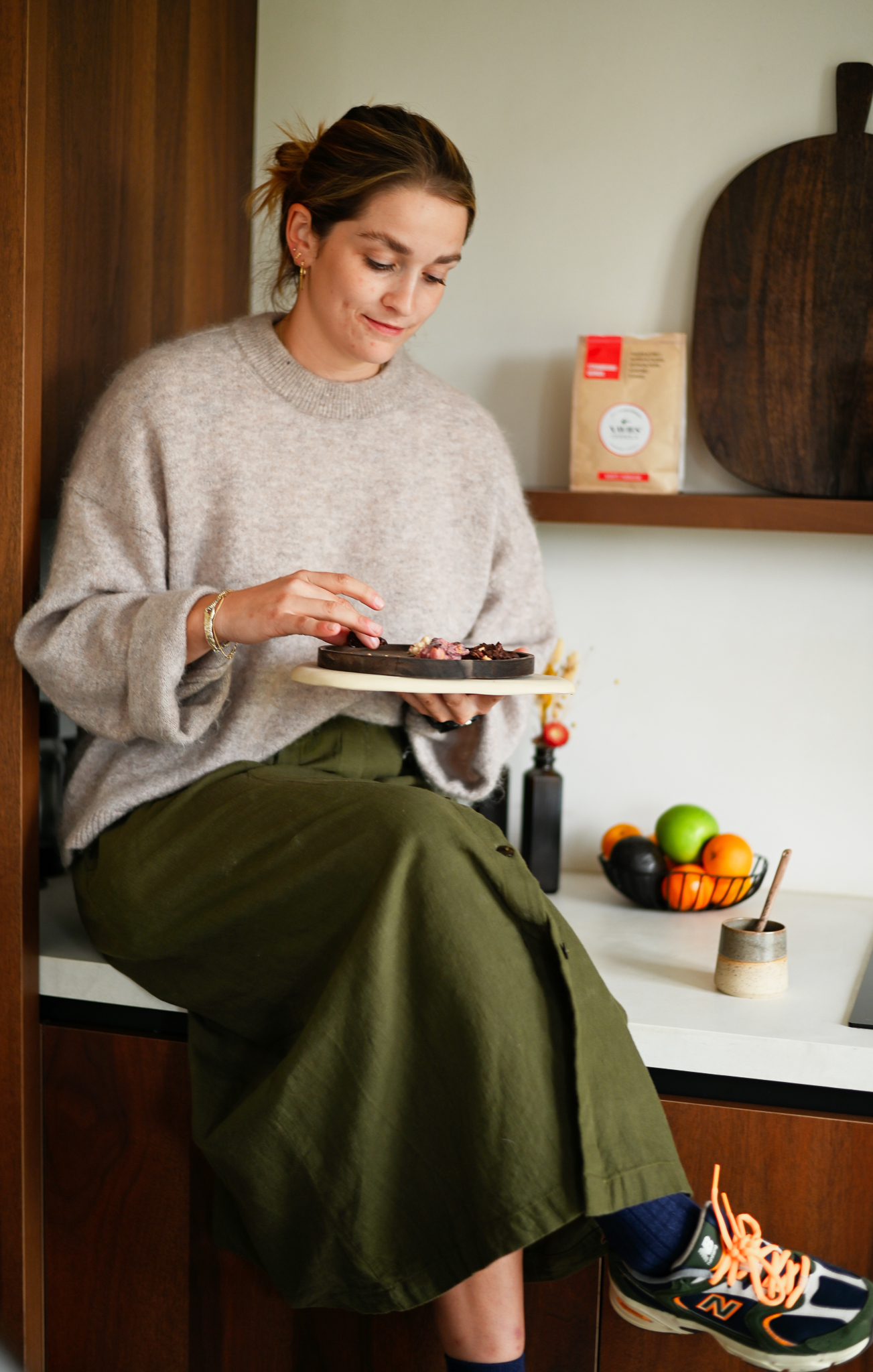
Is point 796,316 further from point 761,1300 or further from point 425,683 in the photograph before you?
point 761,1300

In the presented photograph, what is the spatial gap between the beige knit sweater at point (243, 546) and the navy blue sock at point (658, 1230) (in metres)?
0.60

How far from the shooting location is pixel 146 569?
1.41m

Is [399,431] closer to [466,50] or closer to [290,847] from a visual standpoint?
[290,847]

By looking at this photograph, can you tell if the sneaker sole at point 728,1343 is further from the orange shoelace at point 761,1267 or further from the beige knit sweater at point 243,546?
the beige knit sweater at point 243,546

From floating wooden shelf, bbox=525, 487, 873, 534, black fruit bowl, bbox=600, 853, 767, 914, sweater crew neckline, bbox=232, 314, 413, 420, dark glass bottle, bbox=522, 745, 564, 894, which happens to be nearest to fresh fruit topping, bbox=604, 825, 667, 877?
black fruit bowl, bbox=600, 853, 767, 914

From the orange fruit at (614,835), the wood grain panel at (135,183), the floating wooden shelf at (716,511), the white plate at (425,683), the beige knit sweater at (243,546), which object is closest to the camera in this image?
the white plate at (425,683)

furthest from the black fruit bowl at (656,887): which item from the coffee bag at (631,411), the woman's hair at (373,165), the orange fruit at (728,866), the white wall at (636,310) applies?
the woman's hair at (373,165)

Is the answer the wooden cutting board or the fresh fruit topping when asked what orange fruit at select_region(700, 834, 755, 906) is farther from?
the wooden cutting board

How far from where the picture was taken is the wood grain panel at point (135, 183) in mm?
1493

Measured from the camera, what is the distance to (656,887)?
1730 millimetres

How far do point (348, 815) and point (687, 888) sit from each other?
672 mm

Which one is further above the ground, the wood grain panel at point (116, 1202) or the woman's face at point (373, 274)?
the woman's face at point (373, 274)

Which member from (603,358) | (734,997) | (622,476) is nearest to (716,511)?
(622,476)

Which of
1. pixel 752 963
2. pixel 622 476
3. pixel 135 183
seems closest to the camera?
pixel 752 963
